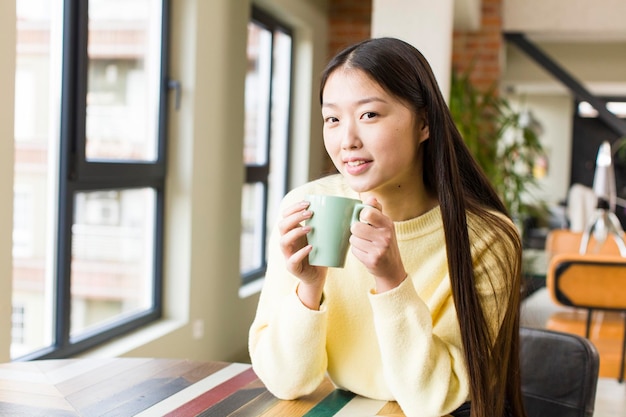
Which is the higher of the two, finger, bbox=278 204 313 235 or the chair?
finger, bbox=278 204 313 235

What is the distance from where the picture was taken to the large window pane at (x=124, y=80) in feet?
→ 11.6

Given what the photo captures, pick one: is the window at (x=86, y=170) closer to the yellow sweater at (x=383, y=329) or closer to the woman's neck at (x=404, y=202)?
the yellow sweater at (x=383, y=329)

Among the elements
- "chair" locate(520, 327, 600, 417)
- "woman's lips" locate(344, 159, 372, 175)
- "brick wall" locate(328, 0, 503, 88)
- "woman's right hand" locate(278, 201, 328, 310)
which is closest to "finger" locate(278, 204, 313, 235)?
"woman's right hand" locate(278, 201, 328, 310)

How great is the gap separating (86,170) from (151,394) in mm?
2024

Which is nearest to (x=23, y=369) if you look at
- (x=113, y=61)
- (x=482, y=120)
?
(x=113, y=61)

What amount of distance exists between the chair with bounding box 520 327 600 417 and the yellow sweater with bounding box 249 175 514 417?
1.15 ft

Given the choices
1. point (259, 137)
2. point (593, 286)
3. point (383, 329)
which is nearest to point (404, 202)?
point (383, 329)

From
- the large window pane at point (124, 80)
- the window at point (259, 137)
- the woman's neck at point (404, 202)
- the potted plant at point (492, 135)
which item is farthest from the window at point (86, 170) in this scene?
the potted plant at point (492, 135)

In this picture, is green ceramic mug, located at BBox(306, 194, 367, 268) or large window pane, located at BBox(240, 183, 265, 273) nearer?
green ceramic mug, located at BBox(306, 194, 367, 268)

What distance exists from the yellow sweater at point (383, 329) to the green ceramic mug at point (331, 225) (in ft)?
0.37

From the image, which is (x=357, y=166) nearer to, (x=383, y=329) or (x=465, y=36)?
(x=383, y=329)

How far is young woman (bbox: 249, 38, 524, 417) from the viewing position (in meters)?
1.13

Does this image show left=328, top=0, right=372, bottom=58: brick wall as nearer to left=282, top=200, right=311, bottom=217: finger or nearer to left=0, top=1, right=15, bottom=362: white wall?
left=0, top=1, right=15, bottom=362: white wall

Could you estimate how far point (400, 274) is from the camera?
3.64 feet
